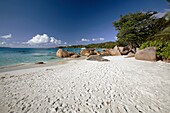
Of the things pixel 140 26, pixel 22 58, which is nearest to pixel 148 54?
pixel 140 26

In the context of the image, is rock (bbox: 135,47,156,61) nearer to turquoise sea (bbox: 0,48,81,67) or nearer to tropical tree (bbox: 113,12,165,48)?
Result: tropical tree (bbox: 113,12,165,48)

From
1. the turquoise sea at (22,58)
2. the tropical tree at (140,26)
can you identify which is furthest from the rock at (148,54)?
the turquoise sea at (22,58)

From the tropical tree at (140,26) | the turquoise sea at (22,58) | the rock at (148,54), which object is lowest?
the turquoise sea at (22,58)

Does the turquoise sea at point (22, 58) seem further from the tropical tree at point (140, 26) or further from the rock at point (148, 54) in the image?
the tropical tree at point (140, 26)

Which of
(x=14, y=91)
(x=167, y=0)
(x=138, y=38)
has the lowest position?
(x=14, y=91)

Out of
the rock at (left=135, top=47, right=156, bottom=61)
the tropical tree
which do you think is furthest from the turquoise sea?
the tropical tree

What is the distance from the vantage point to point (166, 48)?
29.2 feet

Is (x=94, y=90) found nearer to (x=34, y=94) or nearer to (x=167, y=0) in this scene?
(x=34, y=94)

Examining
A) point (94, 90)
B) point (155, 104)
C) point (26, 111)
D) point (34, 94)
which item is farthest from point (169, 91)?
point (34, 94)

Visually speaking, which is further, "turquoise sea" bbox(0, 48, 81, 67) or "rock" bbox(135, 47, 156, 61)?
"turquoise sea" bbox(0, 48, 81, 67)

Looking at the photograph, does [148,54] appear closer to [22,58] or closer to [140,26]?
[140,26]

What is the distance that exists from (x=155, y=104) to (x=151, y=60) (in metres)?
8.78

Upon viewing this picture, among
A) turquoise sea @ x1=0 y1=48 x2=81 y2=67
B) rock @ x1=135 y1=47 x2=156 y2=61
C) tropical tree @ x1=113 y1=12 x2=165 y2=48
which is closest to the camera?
rock @ x1=135 y1=47 x2=156 y2=61

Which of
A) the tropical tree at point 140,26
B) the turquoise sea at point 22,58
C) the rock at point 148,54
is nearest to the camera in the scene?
the rock at point 148,54
